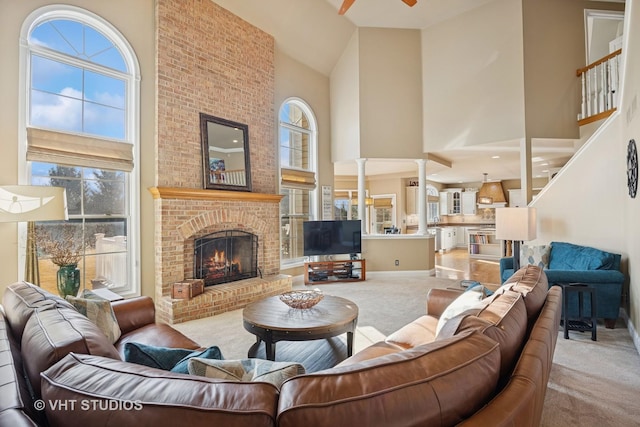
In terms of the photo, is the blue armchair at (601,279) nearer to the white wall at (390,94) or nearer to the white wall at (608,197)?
the white wall at (608,197)

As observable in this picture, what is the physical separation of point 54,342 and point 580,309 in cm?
414

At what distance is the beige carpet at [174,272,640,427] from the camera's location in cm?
203

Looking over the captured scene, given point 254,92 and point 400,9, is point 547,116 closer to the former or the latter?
point 400,9

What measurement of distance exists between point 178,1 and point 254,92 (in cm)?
149

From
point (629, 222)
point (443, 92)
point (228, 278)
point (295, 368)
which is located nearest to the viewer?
point (295, 368)

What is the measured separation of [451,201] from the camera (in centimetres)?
1220

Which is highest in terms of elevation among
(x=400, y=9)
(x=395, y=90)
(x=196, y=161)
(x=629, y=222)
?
(x=400, y=9)

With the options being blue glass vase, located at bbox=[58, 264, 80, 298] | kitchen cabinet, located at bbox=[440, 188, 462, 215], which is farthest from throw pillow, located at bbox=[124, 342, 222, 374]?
kitchen cabinet, located at bbox=[440, 188, 462, 215]

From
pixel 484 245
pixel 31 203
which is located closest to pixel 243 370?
pixel 31 203

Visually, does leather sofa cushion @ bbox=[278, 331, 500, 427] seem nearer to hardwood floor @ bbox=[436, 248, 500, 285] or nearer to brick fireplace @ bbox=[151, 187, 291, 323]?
brick fireplace @ bbox=[151, 187, 291, 323]

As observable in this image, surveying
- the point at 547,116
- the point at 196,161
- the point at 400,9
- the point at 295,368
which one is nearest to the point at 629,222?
the point at 547,116

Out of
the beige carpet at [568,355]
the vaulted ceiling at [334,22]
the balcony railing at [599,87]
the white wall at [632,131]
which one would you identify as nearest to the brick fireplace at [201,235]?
the beige carpet at [568,355]

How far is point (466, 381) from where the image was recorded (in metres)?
0.94

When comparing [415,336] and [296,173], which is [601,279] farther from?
[296,173]
